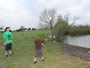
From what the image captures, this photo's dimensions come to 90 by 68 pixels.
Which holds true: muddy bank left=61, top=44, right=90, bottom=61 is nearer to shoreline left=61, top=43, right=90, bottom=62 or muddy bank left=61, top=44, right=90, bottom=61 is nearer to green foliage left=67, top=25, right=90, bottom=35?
shoreline left=61, top=43, right=90, bottom=62

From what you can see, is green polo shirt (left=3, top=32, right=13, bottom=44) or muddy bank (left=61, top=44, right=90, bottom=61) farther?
muddy bank (left=61, top=44, right=90, bottom=61)

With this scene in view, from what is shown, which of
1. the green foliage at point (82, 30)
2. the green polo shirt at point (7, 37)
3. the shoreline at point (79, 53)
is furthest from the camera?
the green foliage at point (82, 30)

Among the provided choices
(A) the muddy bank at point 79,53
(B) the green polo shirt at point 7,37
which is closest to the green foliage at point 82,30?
(A) the muddy bank at point 79,53

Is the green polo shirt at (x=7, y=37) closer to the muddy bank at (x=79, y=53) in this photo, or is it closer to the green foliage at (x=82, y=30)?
the muddy bank at (x=79, y=53)

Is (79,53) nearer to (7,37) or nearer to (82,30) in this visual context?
(7,37)

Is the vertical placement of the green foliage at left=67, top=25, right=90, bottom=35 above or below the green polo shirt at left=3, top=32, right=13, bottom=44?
below

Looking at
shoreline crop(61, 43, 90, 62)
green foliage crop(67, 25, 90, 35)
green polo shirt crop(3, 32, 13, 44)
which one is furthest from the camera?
green foliage crop(67, 25, 90, 35)

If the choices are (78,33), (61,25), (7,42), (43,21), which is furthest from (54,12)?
(7,42)

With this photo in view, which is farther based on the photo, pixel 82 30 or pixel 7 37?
pixel 82 30

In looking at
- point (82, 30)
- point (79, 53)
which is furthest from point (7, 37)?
point (82, 30)

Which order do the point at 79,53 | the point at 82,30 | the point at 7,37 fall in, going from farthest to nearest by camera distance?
the point at 82,30 → the point at 79,53 → the point at 7,37

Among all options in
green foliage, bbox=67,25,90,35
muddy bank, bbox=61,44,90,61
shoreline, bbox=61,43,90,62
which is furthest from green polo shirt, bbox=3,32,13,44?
green foliage, bbox=67,25,90,35

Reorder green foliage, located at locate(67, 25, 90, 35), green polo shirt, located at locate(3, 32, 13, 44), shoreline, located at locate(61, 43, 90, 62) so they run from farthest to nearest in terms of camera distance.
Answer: green foliage, located at locate(67, 25, 90, 35) < shoreline, located at locate(61, 43, 90, 62) < green polo shirt, located at locate(3, 32, 13, 44)

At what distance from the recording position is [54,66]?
735 cm
